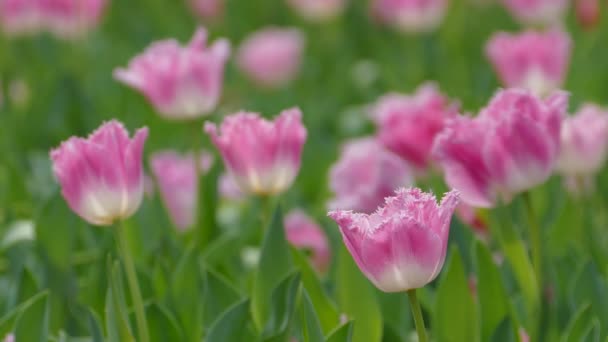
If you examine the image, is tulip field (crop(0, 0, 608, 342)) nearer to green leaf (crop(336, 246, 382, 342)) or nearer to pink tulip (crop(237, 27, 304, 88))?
green leaf (crop(336, 246, 382, 342))

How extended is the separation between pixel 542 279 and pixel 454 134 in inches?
9.8

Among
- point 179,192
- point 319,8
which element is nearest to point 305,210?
point 179,192

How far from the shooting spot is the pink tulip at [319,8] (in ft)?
13.1

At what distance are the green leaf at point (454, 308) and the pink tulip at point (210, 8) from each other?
3.13 meters

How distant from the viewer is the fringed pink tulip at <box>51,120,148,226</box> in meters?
1.25

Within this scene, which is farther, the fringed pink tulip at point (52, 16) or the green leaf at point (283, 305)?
the fringed pink tulip at point (52, 16)

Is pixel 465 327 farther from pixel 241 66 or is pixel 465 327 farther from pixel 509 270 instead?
pixel 241 66

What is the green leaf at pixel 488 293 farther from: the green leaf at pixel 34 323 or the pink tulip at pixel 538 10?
the pink tulip at pixel 538 10

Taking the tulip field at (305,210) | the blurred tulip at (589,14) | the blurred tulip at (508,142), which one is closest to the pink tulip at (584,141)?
the tulip field at (305,210)

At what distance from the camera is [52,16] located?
364cm

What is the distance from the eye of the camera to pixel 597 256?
1634 mm

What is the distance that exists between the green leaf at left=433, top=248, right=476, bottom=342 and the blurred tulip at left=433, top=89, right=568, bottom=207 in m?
0.11

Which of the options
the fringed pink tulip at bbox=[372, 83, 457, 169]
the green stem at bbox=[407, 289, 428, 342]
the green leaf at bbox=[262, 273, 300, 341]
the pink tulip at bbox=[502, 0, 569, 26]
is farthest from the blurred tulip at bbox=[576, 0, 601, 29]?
the green stem at bbox=[407, 289, 428, 342]

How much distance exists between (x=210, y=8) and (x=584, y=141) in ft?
9.19
